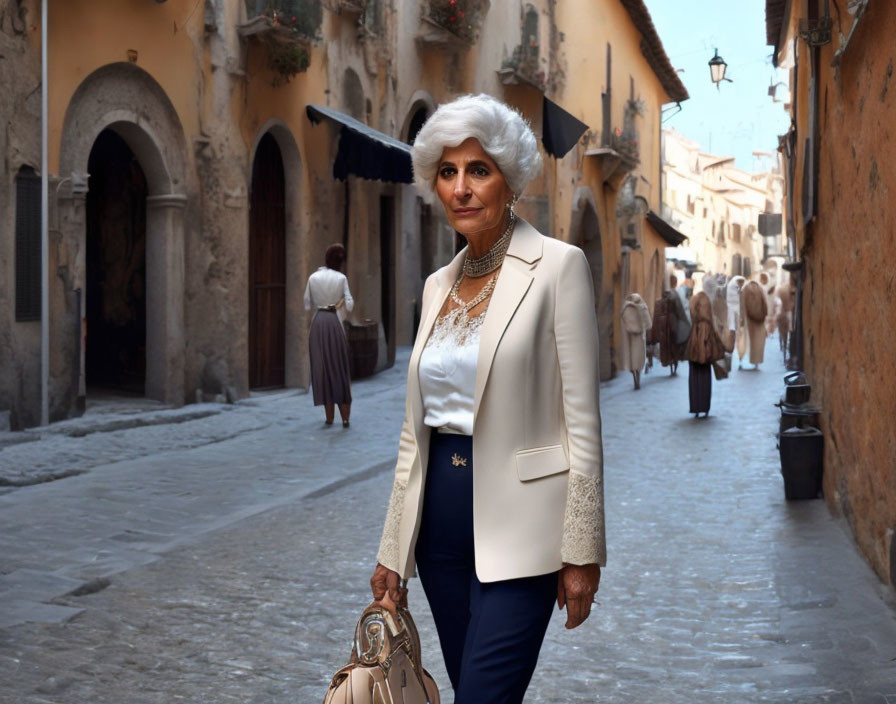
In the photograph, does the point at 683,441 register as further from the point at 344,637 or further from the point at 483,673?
the point at 483,673

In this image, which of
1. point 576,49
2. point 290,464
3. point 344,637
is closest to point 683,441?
point 290,464

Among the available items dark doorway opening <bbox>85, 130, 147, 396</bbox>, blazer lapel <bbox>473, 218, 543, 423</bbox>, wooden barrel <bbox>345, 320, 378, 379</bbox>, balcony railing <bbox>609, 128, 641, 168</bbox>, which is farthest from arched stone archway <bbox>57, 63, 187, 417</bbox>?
balcony railing <bbox>609, 128, 641, 168</bbox>

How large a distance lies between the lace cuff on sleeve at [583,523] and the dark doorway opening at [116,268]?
1174 centimetres

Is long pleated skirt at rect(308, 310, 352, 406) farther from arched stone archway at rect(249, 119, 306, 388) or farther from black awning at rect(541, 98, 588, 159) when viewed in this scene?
black awning at rect(541, 98, 588, 159)

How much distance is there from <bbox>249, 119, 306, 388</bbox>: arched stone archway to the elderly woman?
12.7 meters

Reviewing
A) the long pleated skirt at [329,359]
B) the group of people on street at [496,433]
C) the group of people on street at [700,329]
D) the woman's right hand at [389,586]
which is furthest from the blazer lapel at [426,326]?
the group of people on street at [700,329]

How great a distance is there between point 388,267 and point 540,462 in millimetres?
16646

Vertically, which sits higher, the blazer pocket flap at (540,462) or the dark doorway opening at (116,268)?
the dark doorway opening at (116,268)

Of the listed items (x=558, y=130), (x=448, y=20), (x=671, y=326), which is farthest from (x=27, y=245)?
(x=671, y=326)

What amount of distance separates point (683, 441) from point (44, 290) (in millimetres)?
6369

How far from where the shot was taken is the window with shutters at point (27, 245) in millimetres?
10188

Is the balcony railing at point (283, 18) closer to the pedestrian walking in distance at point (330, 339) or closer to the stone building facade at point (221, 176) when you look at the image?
the stone building facade at point (221, 176)

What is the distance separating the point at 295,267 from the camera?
15.3 meters

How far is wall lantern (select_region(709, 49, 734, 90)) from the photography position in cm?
2453
